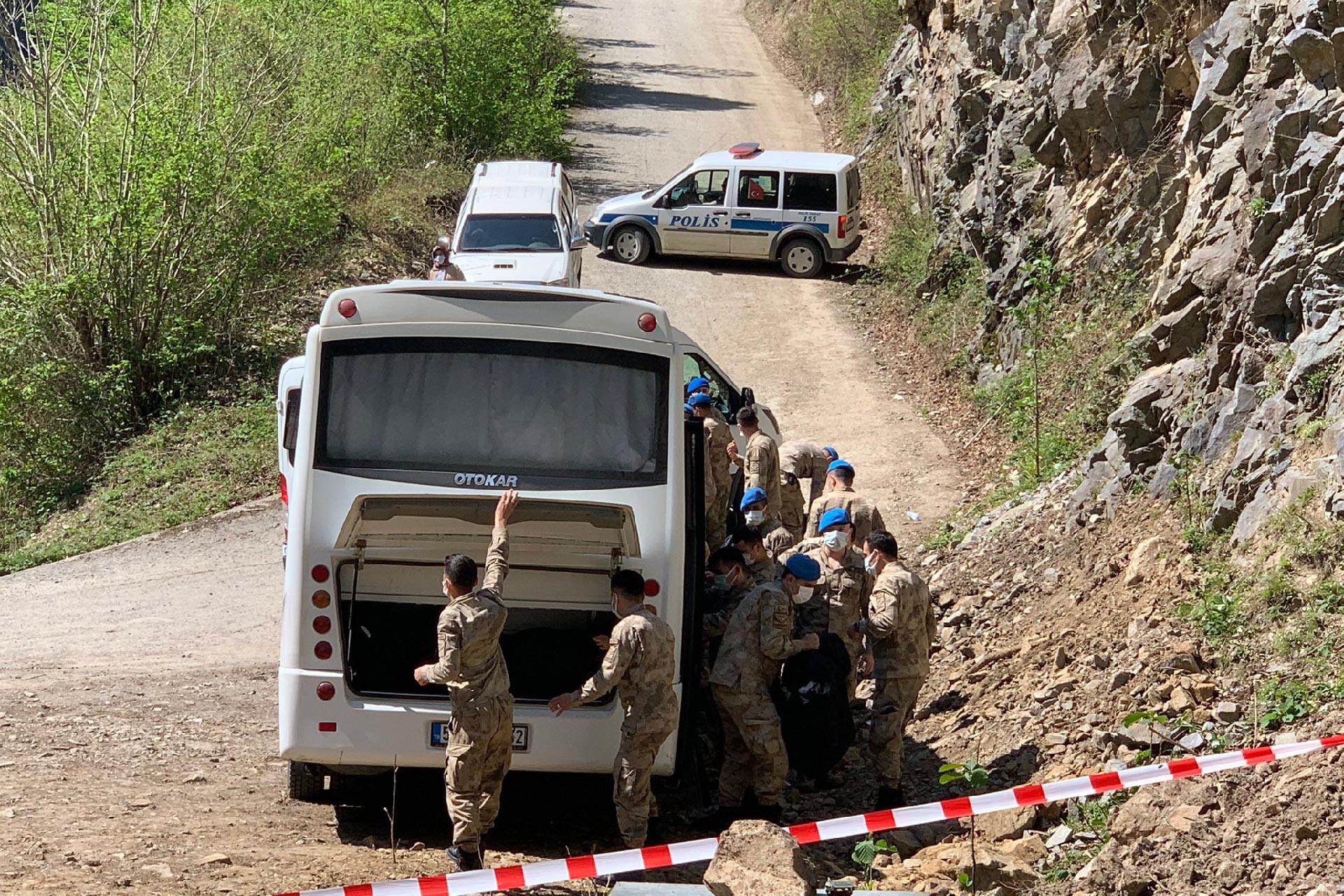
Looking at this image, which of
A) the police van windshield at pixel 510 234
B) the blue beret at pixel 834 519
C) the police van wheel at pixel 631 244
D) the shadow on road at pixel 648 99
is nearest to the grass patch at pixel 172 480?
the police van windshield at pixel 510 234

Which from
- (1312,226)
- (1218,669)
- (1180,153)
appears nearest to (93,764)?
(1218,669)

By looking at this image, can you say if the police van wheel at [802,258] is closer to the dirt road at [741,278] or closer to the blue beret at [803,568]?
the dirt road at [741,278]

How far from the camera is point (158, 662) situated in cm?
1169

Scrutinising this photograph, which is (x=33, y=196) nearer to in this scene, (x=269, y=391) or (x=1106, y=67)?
(x=269, y=391)

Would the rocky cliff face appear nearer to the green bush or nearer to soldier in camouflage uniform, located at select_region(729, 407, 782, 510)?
soldier in camouflage uniform, located at select_region(729, 407, 782, 510)

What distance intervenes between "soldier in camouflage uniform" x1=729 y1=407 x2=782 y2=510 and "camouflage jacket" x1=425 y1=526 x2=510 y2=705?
4762 mm

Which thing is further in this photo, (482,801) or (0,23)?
(0,23)

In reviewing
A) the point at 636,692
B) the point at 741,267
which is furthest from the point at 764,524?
the point at 741,267

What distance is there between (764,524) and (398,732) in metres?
4.28

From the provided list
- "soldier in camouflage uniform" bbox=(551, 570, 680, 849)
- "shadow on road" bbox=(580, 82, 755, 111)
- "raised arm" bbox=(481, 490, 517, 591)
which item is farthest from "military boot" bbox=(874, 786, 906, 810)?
"shadow on road" bbox=(580, 82, 755, 111)

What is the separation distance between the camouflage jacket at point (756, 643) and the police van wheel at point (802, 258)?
1619 cm

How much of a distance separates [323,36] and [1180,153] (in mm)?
16768

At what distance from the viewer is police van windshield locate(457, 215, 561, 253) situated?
1973 cm

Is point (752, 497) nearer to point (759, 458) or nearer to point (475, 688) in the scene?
point (759, 458)
